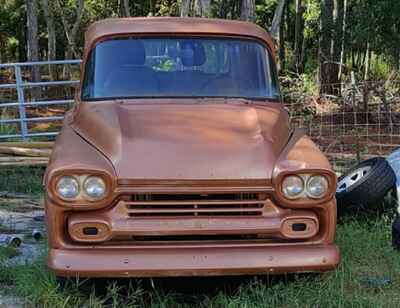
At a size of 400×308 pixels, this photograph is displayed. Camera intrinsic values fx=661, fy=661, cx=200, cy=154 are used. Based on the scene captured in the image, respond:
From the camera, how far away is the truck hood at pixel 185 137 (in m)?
3.92

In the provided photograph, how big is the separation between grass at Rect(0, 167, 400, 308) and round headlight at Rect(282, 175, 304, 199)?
72 centimetres

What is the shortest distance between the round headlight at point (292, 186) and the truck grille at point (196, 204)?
138mm

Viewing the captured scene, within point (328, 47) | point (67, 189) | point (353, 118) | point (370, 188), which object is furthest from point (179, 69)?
point (328, 47)

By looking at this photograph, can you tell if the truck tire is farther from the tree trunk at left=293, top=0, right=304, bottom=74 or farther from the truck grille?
the tree trunk at left=293, top=0, right=304, bottom=74

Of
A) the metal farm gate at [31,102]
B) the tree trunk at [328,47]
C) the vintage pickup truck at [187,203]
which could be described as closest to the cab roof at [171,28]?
the vintage pickup truck at [187,203]

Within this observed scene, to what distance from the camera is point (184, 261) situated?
383cm

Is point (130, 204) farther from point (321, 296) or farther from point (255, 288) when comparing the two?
point (321, 296)

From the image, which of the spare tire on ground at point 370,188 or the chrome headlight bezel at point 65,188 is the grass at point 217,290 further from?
the spare tire on ground at point 370,188

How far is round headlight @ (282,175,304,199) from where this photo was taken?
12.9ft

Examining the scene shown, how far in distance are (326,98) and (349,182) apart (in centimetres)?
856

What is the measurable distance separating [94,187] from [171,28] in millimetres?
2033

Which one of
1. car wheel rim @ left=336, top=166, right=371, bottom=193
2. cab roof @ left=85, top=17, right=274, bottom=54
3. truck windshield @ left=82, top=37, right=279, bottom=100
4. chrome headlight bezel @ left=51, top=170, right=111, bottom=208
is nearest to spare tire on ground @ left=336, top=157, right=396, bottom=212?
car wheel rim @ left=336, top=166, right=371, bottom=193

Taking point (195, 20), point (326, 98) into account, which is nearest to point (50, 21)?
point (326, 98)

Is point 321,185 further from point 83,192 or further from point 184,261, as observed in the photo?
point 83,192
